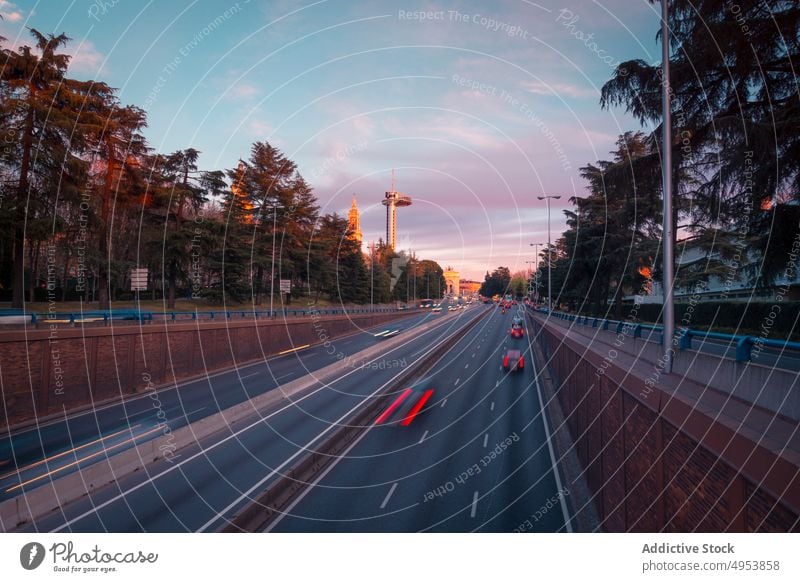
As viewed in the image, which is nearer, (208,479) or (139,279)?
(208,479)

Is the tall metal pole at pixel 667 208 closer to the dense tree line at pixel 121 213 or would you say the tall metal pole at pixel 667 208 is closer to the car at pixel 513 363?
the dense tree line at pixel 121 213

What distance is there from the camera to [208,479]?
15523 millimetres

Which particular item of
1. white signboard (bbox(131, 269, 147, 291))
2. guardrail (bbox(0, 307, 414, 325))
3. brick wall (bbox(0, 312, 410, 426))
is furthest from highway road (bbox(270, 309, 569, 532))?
white signboard (bbox(131, 269, 147, 291))

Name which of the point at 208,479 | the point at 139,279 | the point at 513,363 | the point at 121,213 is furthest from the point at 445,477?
the point at 121,213

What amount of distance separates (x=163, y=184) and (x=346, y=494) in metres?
40.7

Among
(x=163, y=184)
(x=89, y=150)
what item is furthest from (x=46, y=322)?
(x=163, y=184)

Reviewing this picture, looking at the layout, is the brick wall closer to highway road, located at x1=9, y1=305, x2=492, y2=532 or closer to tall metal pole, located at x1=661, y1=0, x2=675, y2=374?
highway road, located at x1=9, y1=305, x2=492, y2=532

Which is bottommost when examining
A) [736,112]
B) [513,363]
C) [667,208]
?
[513,363]

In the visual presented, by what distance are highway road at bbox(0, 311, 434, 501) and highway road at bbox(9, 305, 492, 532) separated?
235cm

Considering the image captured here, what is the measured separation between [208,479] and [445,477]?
9.09 metres

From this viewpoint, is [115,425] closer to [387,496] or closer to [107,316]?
[107,316]

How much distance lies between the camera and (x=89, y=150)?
103 feet

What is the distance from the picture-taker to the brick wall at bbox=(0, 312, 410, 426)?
2112cm
